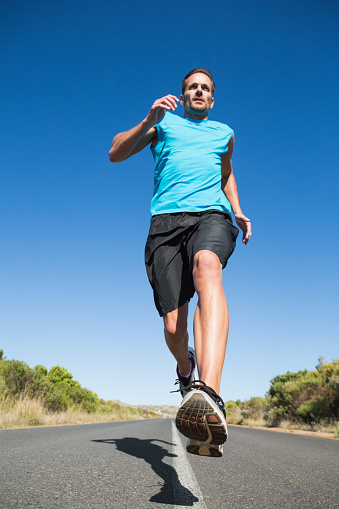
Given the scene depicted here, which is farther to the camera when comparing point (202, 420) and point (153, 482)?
point (153, 482)

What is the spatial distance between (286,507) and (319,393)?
46.1 feet

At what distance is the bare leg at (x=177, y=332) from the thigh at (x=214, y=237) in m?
0.38

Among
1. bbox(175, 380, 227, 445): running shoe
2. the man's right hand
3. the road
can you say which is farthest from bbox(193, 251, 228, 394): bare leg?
the man's right hand

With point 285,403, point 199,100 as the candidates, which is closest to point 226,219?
point 199,100

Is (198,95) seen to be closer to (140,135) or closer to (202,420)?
(140,135)

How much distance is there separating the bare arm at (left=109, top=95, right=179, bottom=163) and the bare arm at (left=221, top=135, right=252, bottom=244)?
60 centimetres

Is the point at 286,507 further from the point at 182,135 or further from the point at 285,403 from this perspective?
the point at 285,403

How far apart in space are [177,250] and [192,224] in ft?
0.67

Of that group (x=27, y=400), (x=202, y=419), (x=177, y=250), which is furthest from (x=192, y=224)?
(x=27, y=400)

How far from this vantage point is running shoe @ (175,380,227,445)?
5.29 feet

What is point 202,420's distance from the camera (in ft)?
5.27

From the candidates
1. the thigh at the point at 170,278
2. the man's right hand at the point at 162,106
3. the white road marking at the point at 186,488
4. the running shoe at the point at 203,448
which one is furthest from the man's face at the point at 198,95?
the white road marking at the point at 186,488

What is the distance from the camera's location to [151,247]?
104 inches

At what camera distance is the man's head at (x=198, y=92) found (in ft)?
9.38
